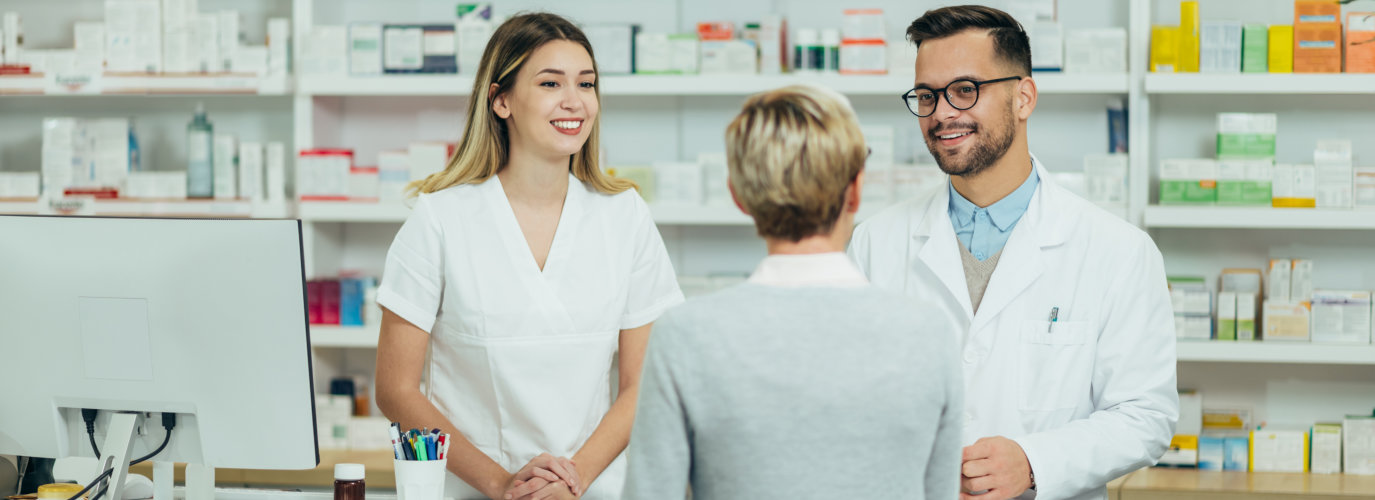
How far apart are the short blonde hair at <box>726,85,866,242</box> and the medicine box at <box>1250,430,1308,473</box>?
8.80 feet

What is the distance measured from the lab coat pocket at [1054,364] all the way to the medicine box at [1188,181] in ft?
5.50

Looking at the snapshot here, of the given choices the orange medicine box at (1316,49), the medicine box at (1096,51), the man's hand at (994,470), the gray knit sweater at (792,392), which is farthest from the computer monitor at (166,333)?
the orange medicine box at (1316,49)

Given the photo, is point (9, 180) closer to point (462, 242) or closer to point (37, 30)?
point (37, 30)

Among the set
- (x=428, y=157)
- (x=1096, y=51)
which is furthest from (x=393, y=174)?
(x=1096, y=51)

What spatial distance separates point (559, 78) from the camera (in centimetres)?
186

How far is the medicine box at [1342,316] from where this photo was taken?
3.12 metres

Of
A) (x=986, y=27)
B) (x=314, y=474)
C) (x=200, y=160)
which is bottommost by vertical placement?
(x=314, y=474)

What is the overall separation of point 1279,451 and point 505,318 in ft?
8.14

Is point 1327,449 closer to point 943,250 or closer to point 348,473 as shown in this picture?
point 943,250

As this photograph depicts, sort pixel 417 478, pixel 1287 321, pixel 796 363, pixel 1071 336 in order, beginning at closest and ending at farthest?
pixel 796 363 < pixel 417 478 < pixel 1071 336 < pixel 1287 321

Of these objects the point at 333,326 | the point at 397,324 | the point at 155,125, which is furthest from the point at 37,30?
the point at 397,324

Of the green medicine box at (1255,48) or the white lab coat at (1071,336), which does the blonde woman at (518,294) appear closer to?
the white lab coat at (1071,336)

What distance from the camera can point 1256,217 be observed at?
122 inches

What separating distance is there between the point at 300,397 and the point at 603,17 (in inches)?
98.0
